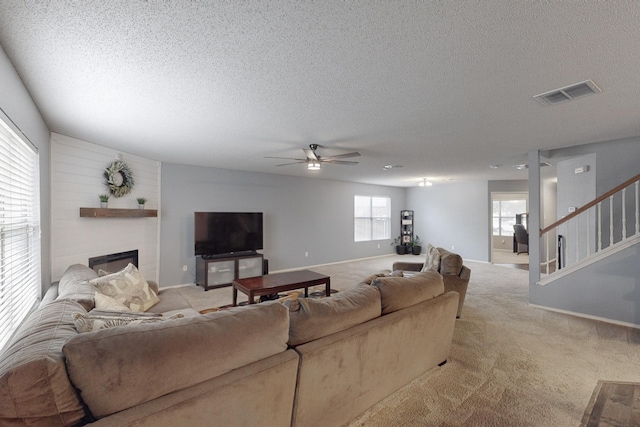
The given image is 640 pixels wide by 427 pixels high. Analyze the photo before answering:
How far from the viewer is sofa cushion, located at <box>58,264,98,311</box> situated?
1.96 m

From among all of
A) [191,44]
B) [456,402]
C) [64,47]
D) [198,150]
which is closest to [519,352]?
[456,402]

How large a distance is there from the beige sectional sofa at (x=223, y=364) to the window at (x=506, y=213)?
392 inches

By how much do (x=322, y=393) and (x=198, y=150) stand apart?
379cm

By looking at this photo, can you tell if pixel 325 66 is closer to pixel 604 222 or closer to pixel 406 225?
pixel 604 222

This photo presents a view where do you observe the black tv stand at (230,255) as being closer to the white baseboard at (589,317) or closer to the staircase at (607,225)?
the white baseboard at (589,317)

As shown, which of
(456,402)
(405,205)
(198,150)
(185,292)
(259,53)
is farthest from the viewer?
(405,205)

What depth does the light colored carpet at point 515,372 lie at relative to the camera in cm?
191

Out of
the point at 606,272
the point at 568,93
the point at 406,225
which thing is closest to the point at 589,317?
the point at 606,272

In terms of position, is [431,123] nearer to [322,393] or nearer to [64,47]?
[322,393]

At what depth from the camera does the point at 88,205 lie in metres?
3.82

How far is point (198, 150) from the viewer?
426 centimetres

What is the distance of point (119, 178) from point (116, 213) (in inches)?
22.0

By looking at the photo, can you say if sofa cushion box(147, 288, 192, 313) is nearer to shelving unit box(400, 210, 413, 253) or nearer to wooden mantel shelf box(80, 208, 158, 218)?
wooden mantel shelf box(80, 208, 158, 218)

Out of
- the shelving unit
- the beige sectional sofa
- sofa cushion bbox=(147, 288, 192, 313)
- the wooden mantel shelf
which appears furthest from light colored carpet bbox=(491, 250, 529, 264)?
the wooden mantel shelf
